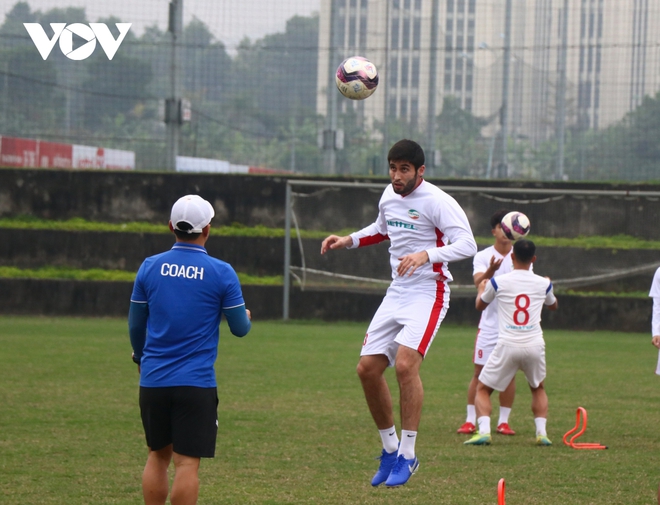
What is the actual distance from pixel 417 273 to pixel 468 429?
314cm

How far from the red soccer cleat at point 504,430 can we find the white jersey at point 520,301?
1.08m

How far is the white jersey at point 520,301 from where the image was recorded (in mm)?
9148

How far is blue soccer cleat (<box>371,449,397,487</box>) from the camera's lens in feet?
22.1

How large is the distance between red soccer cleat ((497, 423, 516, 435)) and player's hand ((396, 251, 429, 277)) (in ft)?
12.4

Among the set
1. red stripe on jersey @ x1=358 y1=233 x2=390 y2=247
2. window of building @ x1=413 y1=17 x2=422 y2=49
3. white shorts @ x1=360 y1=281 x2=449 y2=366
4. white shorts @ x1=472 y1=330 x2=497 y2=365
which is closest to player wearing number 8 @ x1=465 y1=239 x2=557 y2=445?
white shorts @ x1=472 y1=330 x2=497 y2=365

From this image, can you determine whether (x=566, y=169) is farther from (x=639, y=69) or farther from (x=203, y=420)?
(x=203, y=420)

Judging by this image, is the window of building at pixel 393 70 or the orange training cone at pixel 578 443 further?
the window of building at pixel 393 70

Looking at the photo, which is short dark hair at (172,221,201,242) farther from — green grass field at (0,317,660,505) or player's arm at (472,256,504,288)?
player's arm at (472,256,504,288)

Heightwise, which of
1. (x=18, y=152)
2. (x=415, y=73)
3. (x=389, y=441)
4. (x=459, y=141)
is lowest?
(x=389, y=441)

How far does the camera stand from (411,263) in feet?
21.2

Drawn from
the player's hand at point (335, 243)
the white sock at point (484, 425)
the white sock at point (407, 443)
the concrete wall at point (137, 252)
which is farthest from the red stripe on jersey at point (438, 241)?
the concrete wall at point (137, 252)

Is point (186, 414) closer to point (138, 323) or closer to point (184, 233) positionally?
point (138, 323)

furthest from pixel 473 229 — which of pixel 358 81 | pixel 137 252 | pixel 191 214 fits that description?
pixel 191 214

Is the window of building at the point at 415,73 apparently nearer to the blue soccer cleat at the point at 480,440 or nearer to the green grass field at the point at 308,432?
the green grass field at the point at 308,432
